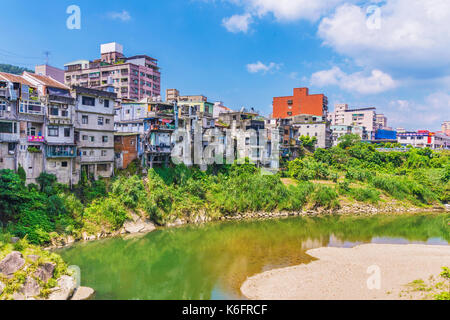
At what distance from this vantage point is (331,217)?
3928cm

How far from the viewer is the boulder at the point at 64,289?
16812 millimetres

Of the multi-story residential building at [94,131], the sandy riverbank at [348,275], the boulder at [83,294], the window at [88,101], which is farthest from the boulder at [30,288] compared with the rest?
the window at [88,101]

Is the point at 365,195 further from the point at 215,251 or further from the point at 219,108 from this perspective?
the point at 219,108

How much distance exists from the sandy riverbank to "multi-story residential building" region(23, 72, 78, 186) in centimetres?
1879

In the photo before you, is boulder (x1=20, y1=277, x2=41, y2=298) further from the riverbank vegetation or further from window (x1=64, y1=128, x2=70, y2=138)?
window (x1=64, y1=128, x2=70, y2=138)

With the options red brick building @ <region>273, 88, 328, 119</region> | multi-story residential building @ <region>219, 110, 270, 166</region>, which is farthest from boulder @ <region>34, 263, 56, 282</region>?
red brick building @ <region>273, 88, 328, 119</region>

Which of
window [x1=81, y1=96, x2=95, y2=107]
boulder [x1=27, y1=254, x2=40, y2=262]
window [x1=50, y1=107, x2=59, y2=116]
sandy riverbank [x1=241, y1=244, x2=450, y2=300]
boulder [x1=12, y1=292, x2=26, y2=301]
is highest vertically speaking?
window [x1=81, y1=96, x2=95, y2=107]

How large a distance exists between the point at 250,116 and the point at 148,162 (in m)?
20.2

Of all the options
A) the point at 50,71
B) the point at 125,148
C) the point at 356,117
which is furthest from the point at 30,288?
the point at 356,117

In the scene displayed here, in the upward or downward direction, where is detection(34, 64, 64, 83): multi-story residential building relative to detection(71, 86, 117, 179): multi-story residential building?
upward

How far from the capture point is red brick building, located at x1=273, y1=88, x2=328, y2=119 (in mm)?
72562

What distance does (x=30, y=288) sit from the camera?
54.0 feet

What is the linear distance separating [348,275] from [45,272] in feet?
53.3
